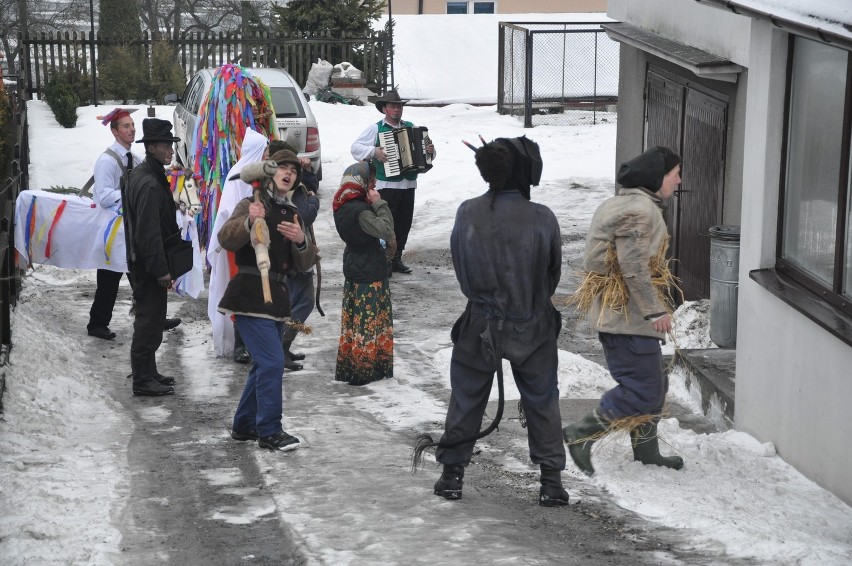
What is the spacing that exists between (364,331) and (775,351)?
305 cm

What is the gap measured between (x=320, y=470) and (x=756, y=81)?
11.2 ft

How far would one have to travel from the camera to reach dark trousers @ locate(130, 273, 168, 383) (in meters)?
8.29

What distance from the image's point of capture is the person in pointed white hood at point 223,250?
28.0 ft

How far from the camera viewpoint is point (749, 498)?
5949 mm

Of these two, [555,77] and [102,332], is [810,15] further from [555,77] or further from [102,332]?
[555,77]

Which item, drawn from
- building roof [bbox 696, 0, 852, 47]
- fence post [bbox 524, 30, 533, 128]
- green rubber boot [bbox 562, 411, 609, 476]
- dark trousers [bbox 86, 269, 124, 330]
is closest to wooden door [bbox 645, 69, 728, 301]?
building roof [bbox 696, 0, 852, 47]

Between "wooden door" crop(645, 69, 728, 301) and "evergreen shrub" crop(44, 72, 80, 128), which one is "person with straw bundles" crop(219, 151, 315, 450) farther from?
"evergreen shrub" crop(44, 72, 80, 128)

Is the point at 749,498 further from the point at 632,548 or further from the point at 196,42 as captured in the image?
the point at 196,42

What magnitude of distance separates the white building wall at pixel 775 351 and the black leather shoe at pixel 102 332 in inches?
206

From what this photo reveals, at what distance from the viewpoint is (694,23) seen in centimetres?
1054

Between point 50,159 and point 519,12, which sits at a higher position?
point 519,12

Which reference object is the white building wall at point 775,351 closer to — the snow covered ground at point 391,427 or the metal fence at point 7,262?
the snow covered ground at point 391,427

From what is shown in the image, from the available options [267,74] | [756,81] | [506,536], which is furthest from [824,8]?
[267,74]

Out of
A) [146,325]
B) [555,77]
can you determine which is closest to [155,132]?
[146,325]
